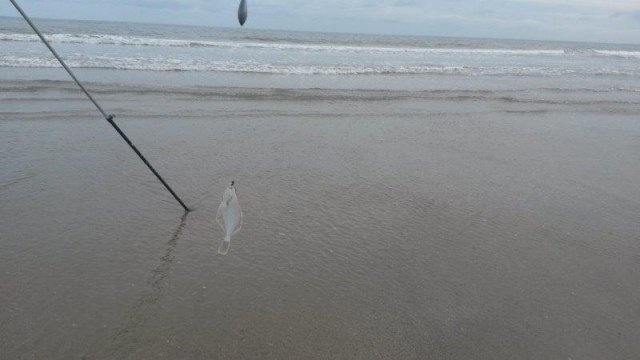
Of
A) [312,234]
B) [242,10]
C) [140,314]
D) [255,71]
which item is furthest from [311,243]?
[255,71]

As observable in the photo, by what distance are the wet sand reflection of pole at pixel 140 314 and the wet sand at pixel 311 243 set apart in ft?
0.05

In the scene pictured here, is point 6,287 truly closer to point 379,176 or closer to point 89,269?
point 89,269

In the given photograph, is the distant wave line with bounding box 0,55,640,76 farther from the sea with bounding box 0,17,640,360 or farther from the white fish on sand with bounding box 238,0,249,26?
the white fish on sand with bounding box 238,0,249,26

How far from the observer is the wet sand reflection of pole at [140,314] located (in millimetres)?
3174

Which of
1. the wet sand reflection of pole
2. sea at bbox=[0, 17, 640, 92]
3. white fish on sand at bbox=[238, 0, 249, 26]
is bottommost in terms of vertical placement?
the wet sand reflection of pole

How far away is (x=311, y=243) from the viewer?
4688mm

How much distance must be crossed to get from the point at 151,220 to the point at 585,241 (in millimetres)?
4975

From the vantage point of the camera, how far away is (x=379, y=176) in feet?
21.9

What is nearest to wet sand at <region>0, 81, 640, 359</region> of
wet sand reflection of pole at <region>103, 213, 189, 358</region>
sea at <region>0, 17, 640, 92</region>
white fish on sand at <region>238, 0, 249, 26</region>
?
wet sand reflection of pole at <region>103, 213, 189, 358</region>

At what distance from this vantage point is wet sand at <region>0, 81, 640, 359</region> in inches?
135

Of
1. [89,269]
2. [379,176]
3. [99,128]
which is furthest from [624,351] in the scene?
[99,128]

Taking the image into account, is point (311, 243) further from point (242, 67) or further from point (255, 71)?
point (242, 67)

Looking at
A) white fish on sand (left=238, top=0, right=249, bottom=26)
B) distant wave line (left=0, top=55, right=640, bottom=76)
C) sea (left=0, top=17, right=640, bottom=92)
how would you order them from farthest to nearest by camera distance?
distant wave line (left=0, top=55, right=640, bottom=76) < sea (left=0, top=17, right=640, bottom=92) < white fish on sand (left=238, top=0, right=249, bottom=26)

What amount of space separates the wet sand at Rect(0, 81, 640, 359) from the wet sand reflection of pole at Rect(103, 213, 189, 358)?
14mm
